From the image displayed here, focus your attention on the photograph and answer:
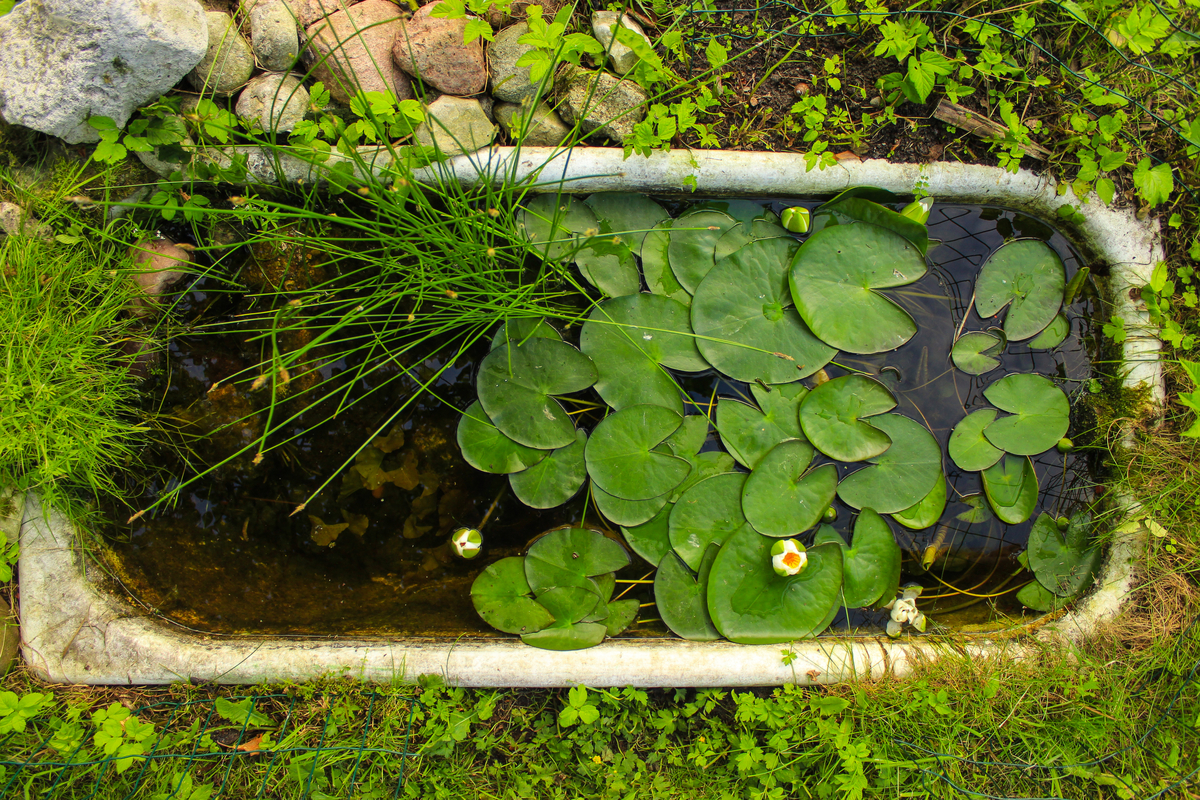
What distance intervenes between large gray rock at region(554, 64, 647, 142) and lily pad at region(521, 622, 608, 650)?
1445 mm

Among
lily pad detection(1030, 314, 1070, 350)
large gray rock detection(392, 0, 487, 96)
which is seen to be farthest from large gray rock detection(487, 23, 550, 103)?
lily pad detection(1030, 314, 1070, 350)

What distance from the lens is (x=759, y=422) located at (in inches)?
66.7

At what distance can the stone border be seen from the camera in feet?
5.20

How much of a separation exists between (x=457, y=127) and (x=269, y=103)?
0.52m

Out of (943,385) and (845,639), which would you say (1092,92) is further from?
(845,639)

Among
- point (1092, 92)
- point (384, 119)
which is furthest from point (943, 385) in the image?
point (384, 119)

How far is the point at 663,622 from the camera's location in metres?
1.73

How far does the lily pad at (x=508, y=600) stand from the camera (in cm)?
Answer: 169

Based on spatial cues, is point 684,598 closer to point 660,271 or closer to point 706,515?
point 706,515

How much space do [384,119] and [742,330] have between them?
1.15m

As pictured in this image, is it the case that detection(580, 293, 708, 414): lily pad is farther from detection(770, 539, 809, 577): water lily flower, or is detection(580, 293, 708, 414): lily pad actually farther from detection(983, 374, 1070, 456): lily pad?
detection(983, 374, 1070, 456): lily pad

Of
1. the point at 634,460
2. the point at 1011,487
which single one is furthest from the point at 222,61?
the point at 1011,487

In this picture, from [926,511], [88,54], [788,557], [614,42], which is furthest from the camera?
[926,511]

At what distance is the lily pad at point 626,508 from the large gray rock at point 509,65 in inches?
46.6
